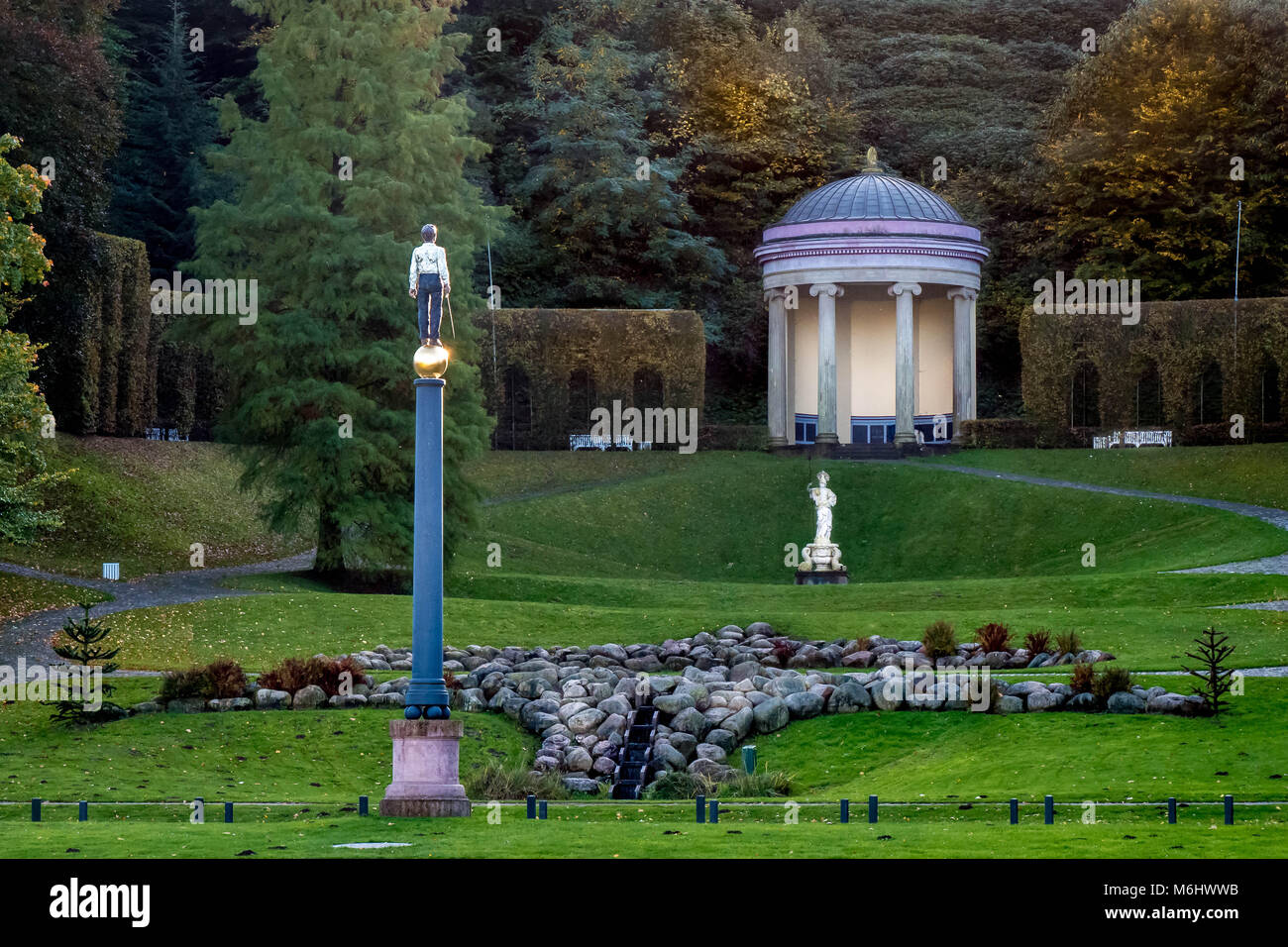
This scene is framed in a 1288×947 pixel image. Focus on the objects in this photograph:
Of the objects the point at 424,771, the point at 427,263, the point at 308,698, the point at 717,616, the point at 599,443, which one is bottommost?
the point at 424,771

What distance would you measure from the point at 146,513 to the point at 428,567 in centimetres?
3049

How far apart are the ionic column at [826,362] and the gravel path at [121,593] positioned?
2117 centimetres

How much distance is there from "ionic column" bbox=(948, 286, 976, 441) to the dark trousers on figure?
45.4 metres

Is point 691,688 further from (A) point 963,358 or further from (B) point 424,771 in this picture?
(A) point 963,358

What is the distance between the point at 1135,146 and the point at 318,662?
49.6 metres

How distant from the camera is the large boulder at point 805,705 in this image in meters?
30.8

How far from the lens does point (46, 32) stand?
167ft

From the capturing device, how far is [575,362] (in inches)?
2665

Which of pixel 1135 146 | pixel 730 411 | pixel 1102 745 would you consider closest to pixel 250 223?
pixel 1102 745

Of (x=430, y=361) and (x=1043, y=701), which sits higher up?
(x=430, y=361)

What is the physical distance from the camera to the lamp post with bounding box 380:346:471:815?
2144 centimetres

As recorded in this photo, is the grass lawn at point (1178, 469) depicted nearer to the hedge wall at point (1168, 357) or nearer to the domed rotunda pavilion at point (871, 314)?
the hedge wall at point (1168, 357)

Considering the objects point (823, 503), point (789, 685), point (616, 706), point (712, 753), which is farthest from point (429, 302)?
point (823, 503)
